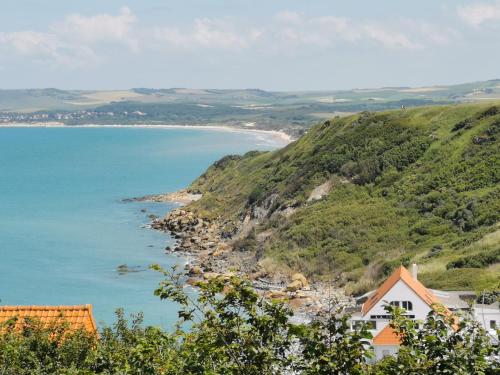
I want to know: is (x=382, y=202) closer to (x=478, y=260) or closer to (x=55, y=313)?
(x=478, y=260)

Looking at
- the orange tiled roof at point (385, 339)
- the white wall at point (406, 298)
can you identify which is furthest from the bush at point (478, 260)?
the orange tiled roof at point (385, 339)

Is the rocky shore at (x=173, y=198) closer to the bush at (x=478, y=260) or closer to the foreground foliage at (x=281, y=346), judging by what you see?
the bush at (x=478, y=260)

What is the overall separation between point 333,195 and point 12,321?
203ft

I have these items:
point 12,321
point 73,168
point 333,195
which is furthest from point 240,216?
point 73,168

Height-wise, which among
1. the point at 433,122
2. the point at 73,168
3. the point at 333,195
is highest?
the point at 433,122

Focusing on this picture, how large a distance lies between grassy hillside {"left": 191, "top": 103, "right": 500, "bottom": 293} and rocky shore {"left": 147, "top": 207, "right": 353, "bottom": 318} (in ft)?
5.64

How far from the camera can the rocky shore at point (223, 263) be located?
2140 inches

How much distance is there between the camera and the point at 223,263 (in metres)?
68.1

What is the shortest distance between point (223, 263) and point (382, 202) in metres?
16.3

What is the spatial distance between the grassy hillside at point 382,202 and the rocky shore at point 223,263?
5.64 ft

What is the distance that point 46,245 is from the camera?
85625 mm

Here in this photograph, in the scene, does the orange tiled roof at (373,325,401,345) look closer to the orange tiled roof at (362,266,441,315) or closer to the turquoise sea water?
the orange tiled roof at (362,266,441,315)

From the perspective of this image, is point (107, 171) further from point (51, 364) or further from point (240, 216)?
point (51, 364)

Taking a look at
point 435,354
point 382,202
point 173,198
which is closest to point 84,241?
point 173,198
